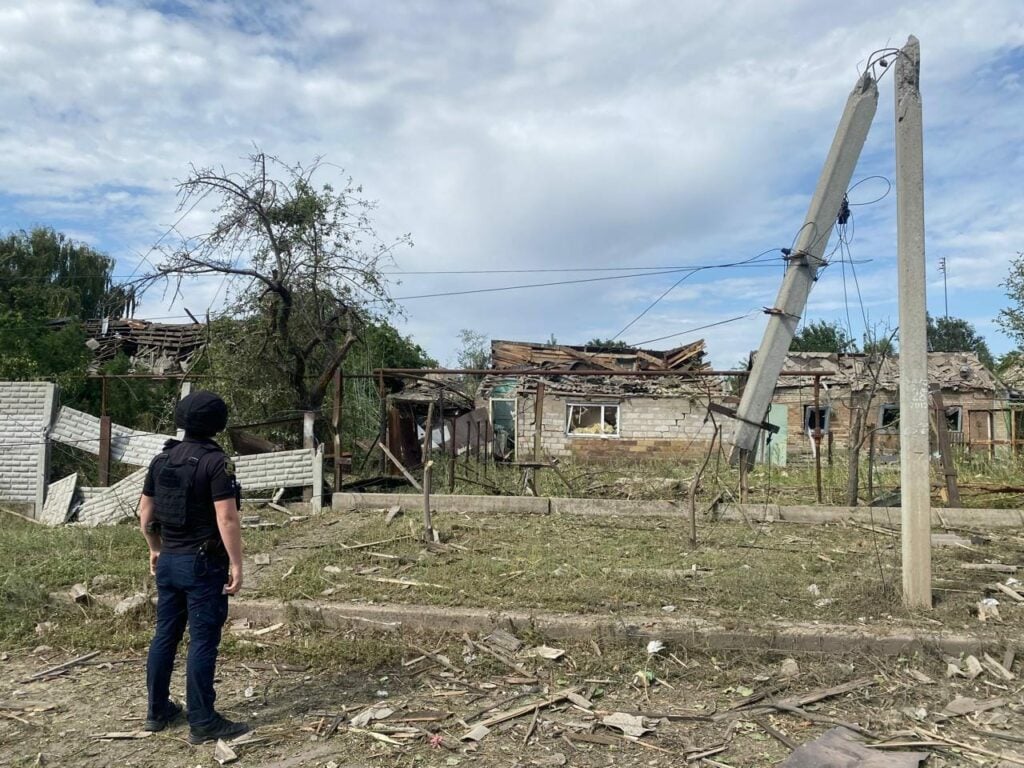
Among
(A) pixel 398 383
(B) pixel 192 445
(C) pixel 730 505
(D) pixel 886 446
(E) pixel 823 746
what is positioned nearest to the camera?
(E) pixel 823 746

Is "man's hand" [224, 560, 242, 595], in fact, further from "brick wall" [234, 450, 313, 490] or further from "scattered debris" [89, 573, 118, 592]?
Answer: "brick wall" [234, 450, 313, 490]

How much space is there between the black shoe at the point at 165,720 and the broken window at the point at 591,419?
62.5ft

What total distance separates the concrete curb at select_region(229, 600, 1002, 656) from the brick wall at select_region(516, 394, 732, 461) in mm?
16431

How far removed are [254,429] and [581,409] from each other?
1347 cm

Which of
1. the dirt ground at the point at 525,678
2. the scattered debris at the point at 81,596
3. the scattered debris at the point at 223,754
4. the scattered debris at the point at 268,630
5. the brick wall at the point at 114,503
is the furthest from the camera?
the brick wall at the point at 114,503

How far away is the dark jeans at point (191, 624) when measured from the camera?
3.44m

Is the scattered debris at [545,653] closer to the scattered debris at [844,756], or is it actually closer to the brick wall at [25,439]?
the scattered debris at [844,756]

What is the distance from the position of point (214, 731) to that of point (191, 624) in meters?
0.54

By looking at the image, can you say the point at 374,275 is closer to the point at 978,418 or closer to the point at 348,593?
the point at 348,593

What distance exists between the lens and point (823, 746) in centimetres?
331

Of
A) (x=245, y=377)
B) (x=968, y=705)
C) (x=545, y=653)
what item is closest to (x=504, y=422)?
(x=245, y=377)

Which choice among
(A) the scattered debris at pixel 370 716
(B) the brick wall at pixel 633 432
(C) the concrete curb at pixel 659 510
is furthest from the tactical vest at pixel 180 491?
(B) the brick wall at pixel 633 432

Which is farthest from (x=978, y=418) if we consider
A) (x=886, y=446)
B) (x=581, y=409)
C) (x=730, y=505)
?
(x=730, y=505)

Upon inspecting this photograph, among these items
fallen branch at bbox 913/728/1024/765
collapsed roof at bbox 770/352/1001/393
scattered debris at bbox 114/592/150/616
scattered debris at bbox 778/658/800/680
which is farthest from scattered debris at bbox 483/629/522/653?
collapsed roof at bbox 770/352/1001/393
